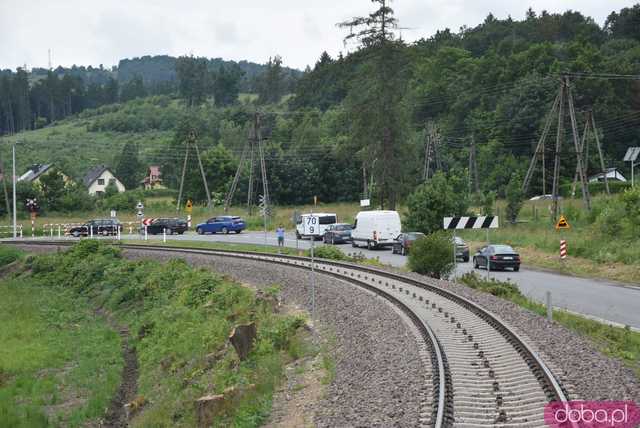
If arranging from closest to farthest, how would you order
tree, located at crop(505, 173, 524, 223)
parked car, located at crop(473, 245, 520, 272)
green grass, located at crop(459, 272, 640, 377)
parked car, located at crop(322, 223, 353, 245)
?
green grass, located at crop(459, 272, 640, 377) < parked car, located at crop(473, 245, 520, 272) < tree, located at crop(505, 173, 524, 223) < parked car, located at crop(322, 223, 353, 245)

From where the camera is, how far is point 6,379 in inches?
827

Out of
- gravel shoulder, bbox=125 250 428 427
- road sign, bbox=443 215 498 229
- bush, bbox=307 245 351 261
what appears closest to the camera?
gravel shoulder, bbox=125 250 428 427

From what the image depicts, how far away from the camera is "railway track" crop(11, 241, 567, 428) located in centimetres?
997

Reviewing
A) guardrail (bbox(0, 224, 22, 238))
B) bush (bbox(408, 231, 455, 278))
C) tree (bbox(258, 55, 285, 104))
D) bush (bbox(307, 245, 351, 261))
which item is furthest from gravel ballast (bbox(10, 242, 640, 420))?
tree (bbox(258, 55, 285, 104))

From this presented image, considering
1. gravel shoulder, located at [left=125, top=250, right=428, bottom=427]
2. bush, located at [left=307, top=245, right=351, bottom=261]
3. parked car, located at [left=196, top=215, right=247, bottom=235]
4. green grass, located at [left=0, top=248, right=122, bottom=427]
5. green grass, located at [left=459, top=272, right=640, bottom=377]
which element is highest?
parked car, located at [left=196, top=215, right=247, bottom=235]

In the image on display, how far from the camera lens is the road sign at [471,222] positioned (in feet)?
92.1

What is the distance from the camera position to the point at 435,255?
30.0 meters

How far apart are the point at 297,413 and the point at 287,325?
658 centimetres

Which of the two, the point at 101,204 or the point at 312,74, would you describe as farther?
the point at 312,74

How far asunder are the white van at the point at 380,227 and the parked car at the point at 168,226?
72.2 ft

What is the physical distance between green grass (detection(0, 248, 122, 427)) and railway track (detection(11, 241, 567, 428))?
26.2ft

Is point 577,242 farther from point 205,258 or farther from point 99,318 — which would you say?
point 99,318

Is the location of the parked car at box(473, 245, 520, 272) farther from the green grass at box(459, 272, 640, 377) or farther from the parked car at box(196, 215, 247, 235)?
the parked car at box(196, 215, 247, 235)

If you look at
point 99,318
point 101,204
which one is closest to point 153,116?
point 101,204
